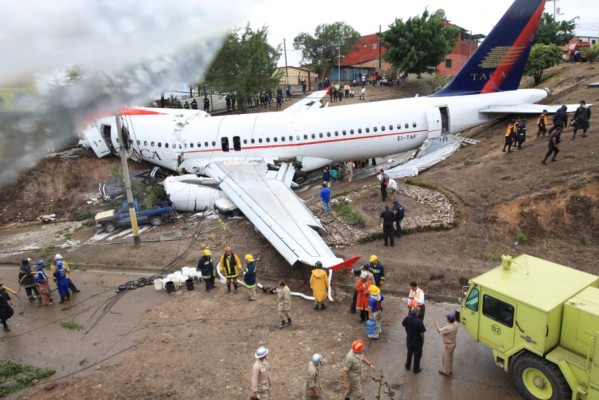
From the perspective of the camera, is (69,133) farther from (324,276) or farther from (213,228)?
(213,228)

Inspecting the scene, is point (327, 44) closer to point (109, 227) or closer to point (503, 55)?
point (503, 55)

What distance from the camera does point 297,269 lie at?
15336 millimetres

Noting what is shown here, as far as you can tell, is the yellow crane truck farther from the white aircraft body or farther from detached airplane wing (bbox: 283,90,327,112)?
detached airplane wing (bbox: 283,90,327,112)

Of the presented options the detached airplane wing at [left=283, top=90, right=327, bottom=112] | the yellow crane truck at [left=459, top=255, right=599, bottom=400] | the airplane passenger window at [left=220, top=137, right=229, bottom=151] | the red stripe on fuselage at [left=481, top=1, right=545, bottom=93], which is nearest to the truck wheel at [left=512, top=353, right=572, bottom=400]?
the yellow crane truck at [left=459, top=255, right=599, bottom=400]

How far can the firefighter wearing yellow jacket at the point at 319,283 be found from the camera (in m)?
12.3

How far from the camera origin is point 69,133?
7.67m

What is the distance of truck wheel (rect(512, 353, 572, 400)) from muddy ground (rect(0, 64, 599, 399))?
2627mm

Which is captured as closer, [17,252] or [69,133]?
[69,133]

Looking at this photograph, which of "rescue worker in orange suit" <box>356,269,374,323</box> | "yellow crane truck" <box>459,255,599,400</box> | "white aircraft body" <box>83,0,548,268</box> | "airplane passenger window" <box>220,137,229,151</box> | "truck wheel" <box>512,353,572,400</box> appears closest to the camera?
"yellow crane truck" <box>459,255,599,400</box>

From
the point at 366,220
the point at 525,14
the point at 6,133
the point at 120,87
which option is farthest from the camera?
the point at 525,14

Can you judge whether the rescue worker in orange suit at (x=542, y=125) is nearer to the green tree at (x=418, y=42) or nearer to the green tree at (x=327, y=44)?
the green tree at (x=418, y=42)

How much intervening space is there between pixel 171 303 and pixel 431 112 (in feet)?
57.2

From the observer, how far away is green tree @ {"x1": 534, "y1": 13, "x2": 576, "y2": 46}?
45312 mm

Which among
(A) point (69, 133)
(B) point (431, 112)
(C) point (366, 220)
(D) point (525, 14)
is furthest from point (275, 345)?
(D) point (525, 14)
